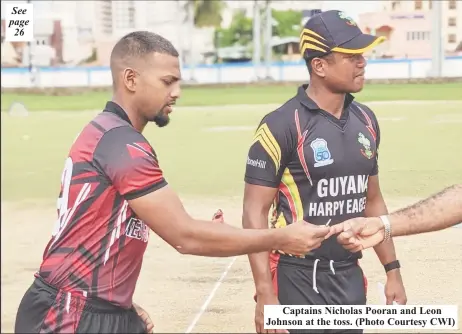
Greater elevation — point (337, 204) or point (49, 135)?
point (337, 204)

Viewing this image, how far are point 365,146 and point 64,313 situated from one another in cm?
124

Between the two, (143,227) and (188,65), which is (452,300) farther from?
(188,65)

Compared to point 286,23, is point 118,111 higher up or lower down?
lower down

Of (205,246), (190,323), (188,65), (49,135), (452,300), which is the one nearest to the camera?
(205,246)

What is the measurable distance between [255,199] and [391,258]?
0.63 metres

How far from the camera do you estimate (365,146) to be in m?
3.24

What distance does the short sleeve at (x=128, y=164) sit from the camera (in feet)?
8.28

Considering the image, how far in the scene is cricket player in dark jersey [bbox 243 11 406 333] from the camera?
3.16 m

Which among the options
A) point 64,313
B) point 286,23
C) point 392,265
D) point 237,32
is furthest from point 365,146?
point 237,32

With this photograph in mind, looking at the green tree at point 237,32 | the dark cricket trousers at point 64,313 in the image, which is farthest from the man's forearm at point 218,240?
the green tree at point 237,32

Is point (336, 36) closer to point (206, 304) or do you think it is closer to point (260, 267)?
point (260, 267)

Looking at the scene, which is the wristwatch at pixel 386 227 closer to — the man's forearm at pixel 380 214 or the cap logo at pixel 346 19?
the man's forearm at pixel 380 214

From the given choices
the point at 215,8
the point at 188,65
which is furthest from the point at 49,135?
the point at 215,8

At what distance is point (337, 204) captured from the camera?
3.18 meters
